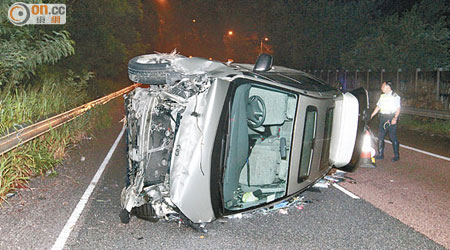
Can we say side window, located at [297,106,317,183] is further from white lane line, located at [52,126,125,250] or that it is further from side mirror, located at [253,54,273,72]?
white lane line, located at [52,126,125,250]

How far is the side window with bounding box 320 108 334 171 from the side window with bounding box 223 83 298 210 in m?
0.56

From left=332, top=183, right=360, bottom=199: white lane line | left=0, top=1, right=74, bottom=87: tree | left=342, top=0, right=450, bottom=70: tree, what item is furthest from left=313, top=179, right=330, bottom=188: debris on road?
left=342, top=0, right=450, bottom=70: tree

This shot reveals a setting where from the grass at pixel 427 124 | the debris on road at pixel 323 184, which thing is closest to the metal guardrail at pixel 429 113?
the grass at pixel 427 124

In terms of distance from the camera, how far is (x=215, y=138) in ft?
15.7

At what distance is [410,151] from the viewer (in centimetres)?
1099

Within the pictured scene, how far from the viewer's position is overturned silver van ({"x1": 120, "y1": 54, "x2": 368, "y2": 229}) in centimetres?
478

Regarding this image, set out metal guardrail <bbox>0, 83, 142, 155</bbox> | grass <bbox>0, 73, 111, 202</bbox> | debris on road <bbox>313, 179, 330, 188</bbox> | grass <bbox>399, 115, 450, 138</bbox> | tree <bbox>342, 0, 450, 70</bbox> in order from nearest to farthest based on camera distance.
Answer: metal guardrail <bbox>0, 83, 142, 155</bbox> < grass <bbox>0, 73, 111, 202</bbox> < debris on road <bbox>313, 179, 330, 188</bbox> < grass <bbox>399, 115, 450, 138</bbox> < tree <bbox>342, 0, 450, 70</bbox>

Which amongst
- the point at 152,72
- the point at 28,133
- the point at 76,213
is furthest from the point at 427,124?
the point at 76,213

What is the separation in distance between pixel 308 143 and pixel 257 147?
0.67 metres

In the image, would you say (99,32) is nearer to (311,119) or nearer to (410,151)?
(410,151)

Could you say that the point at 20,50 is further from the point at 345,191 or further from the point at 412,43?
the point at 412,43

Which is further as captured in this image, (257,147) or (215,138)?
(257,147)

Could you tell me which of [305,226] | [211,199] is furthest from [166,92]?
[305,226]

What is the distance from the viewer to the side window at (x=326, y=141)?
6.32m
